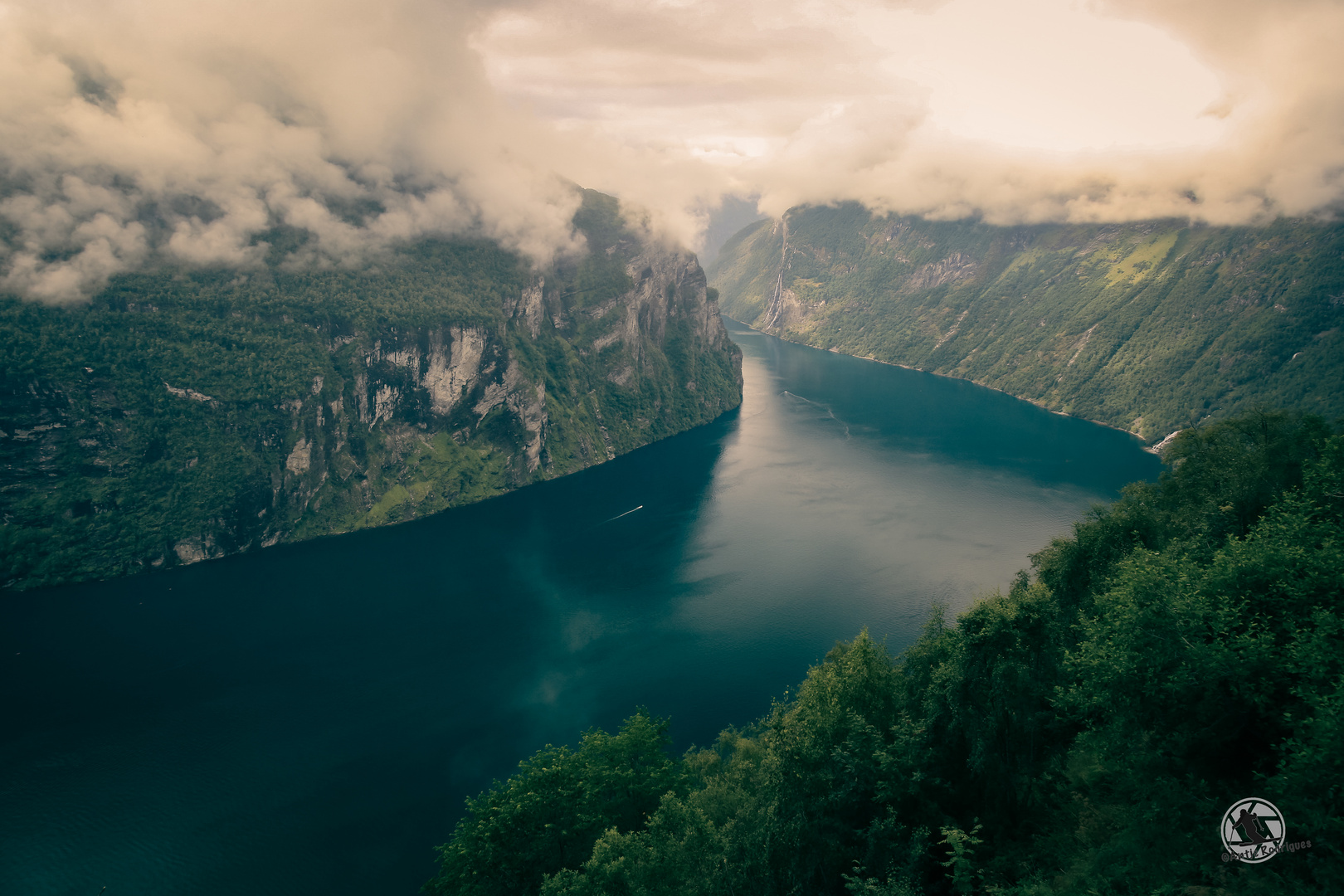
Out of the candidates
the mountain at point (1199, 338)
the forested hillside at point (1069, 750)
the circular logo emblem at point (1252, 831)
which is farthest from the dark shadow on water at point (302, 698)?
the mountain at point (1199, 338)

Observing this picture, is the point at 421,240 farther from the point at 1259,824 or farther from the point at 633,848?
the point at 1259,824

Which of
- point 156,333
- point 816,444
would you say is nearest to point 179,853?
point 156,333

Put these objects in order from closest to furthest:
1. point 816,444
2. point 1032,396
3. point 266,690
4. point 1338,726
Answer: point 1338,726 → point 266,690 → point 816,444 → point 1032,396

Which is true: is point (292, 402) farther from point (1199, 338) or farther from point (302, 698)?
point (1199, 338)

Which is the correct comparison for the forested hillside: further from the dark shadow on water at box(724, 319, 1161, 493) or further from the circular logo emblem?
the dark shadow on water at box(724, 319, 1161, 493)

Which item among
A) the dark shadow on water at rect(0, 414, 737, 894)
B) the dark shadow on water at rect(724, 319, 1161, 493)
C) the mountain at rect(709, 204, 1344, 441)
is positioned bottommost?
the dark shadow on water at rect(0, 414, 737, 894)

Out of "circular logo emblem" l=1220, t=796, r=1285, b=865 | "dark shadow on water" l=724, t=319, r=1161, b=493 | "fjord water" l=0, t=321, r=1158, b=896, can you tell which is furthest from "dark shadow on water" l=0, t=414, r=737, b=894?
"dark shadow on water" l=724, t=319, r=1161, b=493
